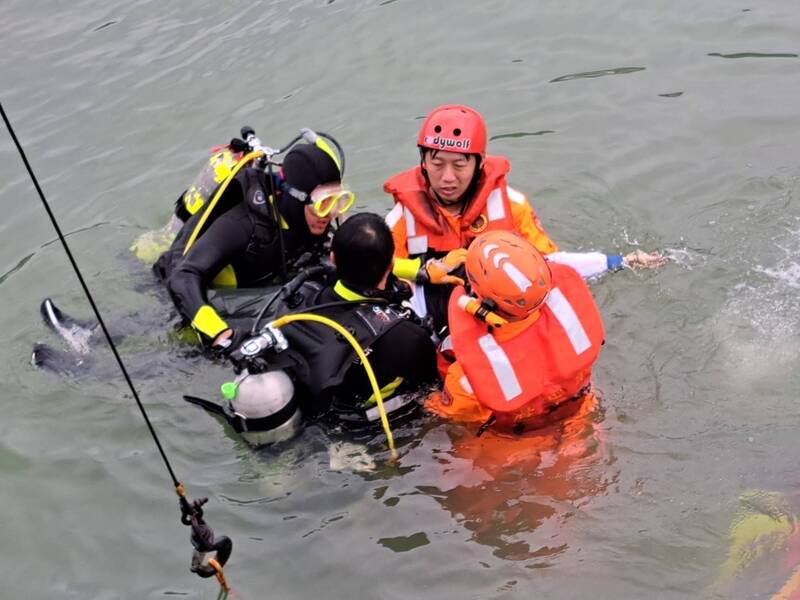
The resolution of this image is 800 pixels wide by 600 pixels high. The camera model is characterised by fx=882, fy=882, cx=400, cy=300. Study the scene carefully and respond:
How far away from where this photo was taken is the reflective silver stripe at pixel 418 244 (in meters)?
5.29

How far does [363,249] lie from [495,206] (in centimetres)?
134

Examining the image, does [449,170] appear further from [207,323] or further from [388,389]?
[207,323]

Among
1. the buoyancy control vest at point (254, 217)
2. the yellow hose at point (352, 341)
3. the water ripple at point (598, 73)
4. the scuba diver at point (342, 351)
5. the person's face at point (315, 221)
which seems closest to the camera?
the yellow hose at point (352, 341)

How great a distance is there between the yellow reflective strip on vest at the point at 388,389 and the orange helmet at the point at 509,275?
655 mm

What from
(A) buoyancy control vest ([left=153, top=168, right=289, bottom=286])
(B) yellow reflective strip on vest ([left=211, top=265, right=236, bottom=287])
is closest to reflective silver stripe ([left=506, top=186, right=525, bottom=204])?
(A) buoyancy control vest ([left=153, top=168, right=289, bottom=286])

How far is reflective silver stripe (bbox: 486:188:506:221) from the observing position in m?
5.16

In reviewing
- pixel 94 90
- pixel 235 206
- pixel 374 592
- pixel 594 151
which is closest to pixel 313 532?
pixel 374 592

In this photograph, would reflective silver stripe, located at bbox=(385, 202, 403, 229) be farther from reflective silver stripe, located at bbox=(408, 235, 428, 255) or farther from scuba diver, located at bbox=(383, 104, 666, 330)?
reflective silver stripe, located at bbox=(408, 235, 428, 255)

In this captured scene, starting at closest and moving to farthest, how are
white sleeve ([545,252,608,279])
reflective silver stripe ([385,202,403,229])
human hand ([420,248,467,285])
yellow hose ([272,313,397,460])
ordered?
yellow hose ([272,313,397,460]) → human hand ([420,248,467,285]) → white sleeve ([545,252,608,279]) → reflective silver stripe ([385,202,403,229])

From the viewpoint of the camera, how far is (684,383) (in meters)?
4.76

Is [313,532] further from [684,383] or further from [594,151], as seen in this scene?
[594,151]

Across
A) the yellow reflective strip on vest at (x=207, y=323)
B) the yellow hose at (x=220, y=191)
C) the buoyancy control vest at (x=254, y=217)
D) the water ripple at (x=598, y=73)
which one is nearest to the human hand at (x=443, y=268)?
the buoyancy control vest at (x=254, y=217)

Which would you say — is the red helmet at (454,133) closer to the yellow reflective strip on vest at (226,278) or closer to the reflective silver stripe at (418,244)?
the reflective silver stripe at (418,244)

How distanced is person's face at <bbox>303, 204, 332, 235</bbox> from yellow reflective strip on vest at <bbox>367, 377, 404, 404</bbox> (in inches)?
48.8
